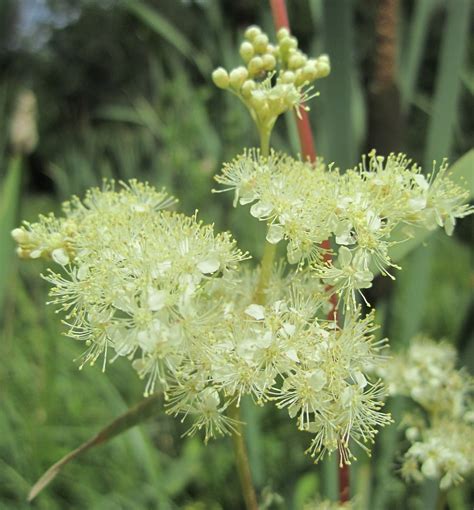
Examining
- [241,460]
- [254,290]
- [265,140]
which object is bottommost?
[241,460]

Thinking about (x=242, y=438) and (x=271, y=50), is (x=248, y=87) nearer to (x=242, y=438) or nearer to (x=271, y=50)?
(x=271, y=50)

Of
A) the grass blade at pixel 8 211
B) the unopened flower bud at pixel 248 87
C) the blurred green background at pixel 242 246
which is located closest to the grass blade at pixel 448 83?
the blurred green background at pixel 242 246

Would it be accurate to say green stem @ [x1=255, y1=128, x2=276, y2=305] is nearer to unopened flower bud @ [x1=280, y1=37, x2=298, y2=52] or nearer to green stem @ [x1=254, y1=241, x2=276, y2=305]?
green stem @ [x1=254, y1=241, x2=276, y2=305]

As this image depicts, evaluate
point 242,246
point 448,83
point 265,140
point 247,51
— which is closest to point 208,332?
point 265,140

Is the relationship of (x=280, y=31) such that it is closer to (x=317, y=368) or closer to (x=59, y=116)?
(x=317, y=368)

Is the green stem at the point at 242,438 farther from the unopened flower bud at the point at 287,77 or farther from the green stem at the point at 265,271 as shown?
the unopened flower bud at the point at 287,77

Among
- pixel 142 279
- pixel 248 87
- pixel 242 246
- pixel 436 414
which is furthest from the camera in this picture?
pixel 242 246

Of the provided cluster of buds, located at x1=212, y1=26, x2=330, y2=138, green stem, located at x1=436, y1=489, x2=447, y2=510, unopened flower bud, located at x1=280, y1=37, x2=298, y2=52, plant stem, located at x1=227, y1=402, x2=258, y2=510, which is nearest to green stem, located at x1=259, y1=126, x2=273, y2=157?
cluster of buds, located at x1=212, y1=26, x2=330, y2=138

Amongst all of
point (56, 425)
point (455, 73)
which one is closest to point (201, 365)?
point (455, 73)
